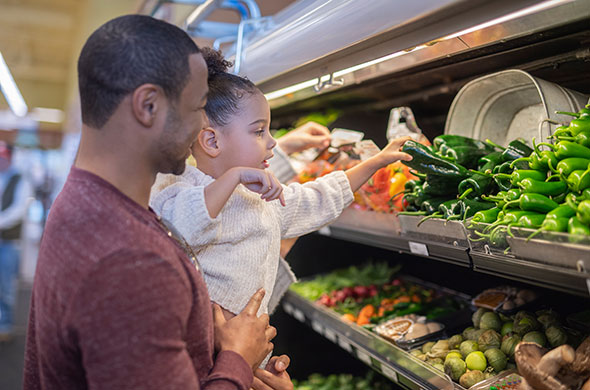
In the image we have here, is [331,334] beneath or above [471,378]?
beneath

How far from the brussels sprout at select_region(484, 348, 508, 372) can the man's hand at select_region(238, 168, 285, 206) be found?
96 centimetres

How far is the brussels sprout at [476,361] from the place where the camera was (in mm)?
1759

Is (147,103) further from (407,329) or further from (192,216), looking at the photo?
(407,329)

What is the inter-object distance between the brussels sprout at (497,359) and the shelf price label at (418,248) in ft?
1.43

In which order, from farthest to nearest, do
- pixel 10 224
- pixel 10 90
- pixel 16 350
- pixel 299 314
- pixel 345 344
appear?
pixel 10 90
pixel 10 224
pixel 16 350
pixel 299 314
pixel 345 344

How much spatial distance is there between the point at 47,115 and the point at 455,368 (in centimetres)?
1538

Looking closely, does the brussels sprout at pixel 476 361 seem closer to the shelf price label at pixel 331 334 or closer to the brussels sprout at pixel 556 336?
the brussels sprout at pixel 556 336

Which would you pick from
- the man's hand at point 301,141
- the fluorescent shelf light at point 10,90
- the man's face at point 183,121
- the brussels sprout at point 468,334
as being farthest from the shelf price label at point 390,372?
the fluorescent shelf light at point 10,90

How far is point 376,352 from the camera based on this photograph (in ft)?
6.91

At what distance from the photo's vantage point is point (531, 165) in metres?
1.50

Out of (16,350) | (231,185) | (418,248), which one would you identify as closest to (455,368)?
(418,248)

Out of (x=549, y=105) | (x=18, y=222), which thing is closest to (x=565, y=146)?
(x=549, y=105)

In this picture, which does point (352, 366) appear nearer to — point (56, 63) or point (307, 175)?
point (307, 175)

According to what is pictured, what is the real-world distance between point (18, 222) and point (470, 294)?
8.36m
